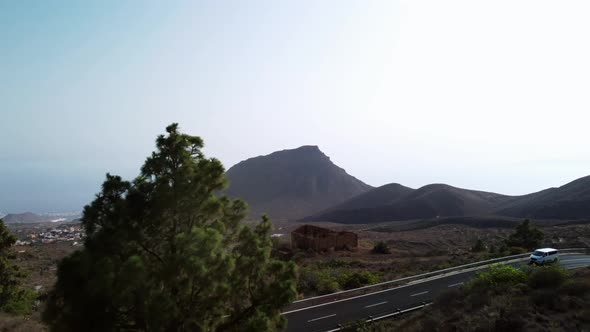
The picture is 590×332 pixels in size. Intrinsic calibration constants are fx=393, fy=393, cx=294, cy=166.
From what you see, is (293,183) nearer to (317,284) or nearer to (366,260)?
(366,260)

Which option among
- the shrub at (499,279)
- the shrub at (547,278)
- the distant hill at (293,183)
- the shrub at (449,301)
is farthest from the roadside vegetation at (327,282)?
the distant hill at (293,183)

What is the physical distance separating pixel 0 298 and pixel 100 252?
14267mm

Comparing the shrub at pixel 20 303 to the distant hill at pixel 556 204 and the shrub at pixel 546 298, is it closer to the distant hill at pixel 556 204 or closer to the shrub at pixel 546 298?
the shrub at pixel 546 298

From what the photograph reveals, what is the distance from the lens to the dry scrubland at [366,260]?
24078 mm

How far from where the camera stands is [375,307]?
63.4ft

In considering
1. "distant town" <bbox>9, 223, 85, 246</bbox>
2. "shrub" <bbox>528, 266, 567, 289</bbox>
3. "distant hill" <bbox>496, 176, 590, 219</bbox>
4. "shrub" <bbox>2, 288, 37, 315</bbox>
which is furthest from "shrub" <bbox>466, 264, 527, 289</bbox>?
"distant hill" <bbox>496, 176, 590, 219</bbox>

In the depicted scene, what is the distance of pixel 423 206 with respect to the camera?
382 ft

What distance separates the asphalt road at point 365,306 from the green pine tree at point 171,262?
29.3 feet

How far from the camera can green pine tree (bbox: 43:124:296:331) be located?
23.1ft

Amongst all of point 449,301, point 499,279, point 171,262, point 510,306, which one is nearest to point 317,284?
point 449,301

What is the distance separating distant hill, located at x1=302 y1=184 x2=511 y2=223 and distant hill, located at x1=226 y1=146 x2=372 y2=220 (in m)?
23.9

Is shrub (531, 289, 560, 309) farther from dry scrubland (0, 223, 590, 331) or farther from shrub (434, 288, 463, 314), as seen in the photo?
dry scrubland (0, 223, 590, 331)

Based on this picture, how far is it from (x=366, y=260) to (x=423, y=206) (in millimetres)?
84085

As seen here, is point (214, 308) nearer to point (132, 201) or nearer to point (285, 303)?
point (285, 303)
